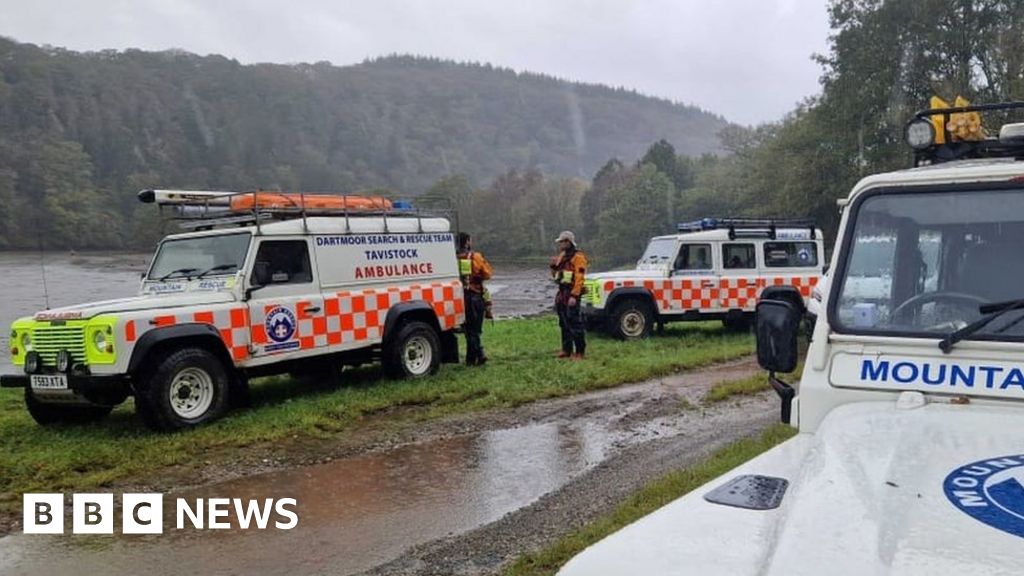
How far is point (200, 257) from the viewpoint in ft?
27.1

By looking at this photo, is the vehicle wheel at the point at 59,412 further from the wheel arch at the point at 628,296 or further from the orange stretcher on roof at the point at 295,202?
the wheel arch at the point at 628,296

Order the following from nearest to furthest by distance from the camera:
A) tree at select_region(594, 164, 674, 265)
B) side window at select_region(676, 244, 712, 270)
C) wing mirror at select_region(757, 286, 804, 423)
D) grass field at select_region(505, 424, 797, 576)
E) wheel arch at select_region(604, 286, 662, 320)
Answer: wing mirror at select_region(757, 286, 804, 423) < grass field at select_region(505, 424, 797, 576) < wheel arch at select_region(604, 286, 662, 320) < side window at select_region(676, 244, 712, 270) < tree at select_region(594, 164, 674, 265)

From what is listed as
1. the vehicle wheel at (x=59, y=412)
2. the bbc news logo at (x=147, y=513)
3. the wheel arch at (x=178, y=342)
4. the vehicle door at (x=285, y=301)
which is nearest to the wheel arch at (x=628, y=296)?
the vehicle door at (x=285, y=301)

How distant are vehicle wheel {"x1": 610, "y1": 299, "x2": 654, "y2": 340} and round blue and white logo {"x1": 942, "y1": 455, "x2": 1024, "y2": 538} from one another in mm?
11314

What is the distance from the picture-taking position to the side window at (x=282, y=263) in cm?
802

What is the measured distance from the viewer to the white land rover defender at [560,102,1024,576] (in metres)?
1.71

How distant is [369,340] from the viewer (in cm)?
901

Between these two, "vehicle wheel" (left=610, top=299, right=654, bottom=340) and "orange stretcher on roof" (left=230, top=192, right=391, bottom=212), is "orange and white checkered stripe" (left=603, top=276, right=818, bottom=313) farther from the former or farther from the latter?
"orange stretcher on roof" (left=230, top=192, right=391, bottom=212)

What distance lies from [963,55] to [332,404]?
35.0m

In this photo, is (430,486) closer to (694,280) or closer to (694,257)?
(694,280)

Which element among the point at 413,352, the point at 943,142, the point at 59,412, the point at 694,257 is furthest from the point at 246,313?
the point at 694,257

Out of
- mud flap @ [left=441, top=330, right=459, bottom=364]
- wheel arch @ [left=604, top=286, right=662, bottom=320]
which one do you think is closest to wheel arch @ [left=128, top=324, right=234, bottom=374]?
mud flap @ [left=441, top=330, right=459, bottom=364]

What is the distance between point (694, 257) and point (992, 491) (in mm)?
12033

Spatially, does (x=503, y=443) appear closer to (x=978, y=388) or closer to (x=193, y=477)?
(x=193, y=477)
